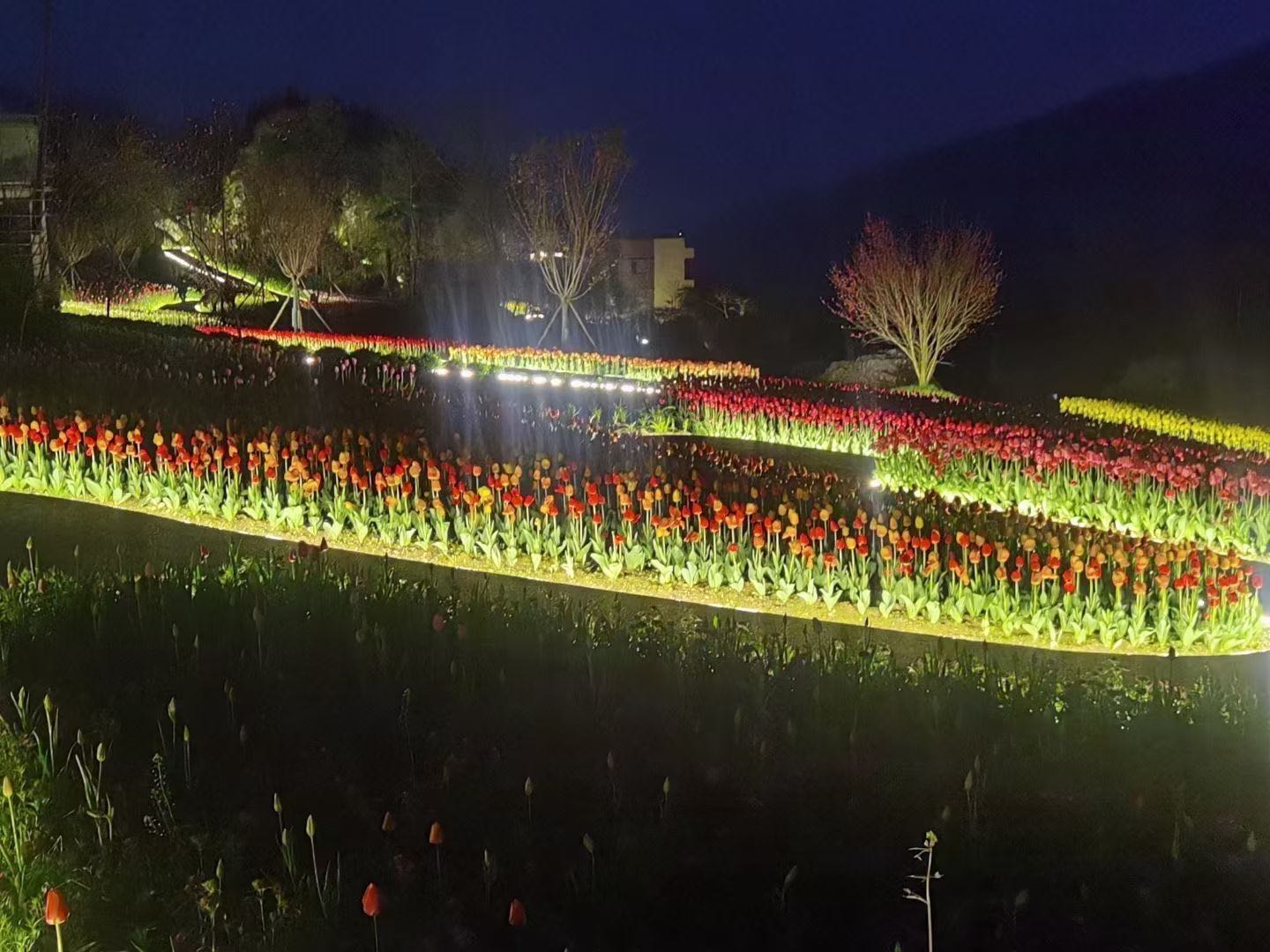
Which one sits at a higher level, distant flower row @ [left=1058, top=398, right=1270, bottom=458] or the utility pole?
the utility pole

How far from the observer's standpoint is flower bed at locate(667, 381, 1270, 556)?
9648 mm

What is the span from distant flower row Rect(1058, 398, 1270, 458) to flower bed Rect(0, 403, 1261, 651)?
7603 millimetres

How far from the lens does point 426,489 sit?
8922mm

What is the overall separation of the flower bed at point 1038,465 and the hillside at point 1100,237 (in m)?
9.22

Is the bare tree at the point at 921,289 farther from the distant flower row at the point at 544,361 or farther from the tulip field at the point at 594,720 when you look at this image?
the tulip field at the point at 594,720

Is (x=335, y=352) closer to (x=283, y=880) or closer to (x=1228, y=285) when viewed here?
(x=283, y=880)

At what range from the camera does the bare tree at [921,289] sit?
23.0 meters

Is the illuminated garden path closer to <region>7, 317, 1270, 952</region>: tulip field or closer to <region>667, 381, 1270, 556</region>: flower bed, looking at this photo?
<region>7, 317, 1270, 952</region>: tulip field

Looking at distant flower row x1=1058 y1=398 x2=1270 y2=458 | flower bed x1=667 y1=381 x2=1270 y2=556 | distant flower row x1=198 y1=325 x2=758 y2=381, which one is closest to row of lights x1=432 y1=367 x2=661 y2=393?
distant flower row x1=198 y1=325 x2=758 y2=381

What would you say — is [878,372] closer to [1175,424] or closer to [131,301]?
[1175,424]

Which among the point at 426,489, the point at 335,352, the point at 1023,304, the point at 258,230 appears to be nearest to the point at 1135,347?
the point at 1023,304

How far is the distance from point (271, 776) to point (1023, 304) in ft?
148

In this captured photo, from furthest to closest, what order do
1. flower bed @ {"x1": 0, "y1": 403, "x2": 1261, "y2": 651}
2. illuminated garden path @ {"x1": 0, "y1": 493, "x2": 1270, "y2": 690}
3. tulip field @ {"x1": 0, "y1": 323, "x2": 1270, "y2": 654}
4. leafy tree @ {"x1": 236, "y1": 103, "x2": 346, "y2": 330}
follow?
leafy tree @ {"x1": 236, "y1": 103, "x2": 346, "y2": 330}
tulip field @ {"x1": 0, "y1": 323, "x2": 1270, "y2": 654}
flower bed @ {"x1": 0, "y1": 403, "x2": 1261, "y2": 651}
illuminated garden path @ {"x1": 0, "y1": 493, "x2": 1270, "y2": 690}

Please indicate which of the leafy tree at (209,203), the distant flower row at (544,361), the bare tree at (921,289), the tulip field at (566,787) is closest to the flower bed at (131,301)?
the leafy tree at (209,203)
